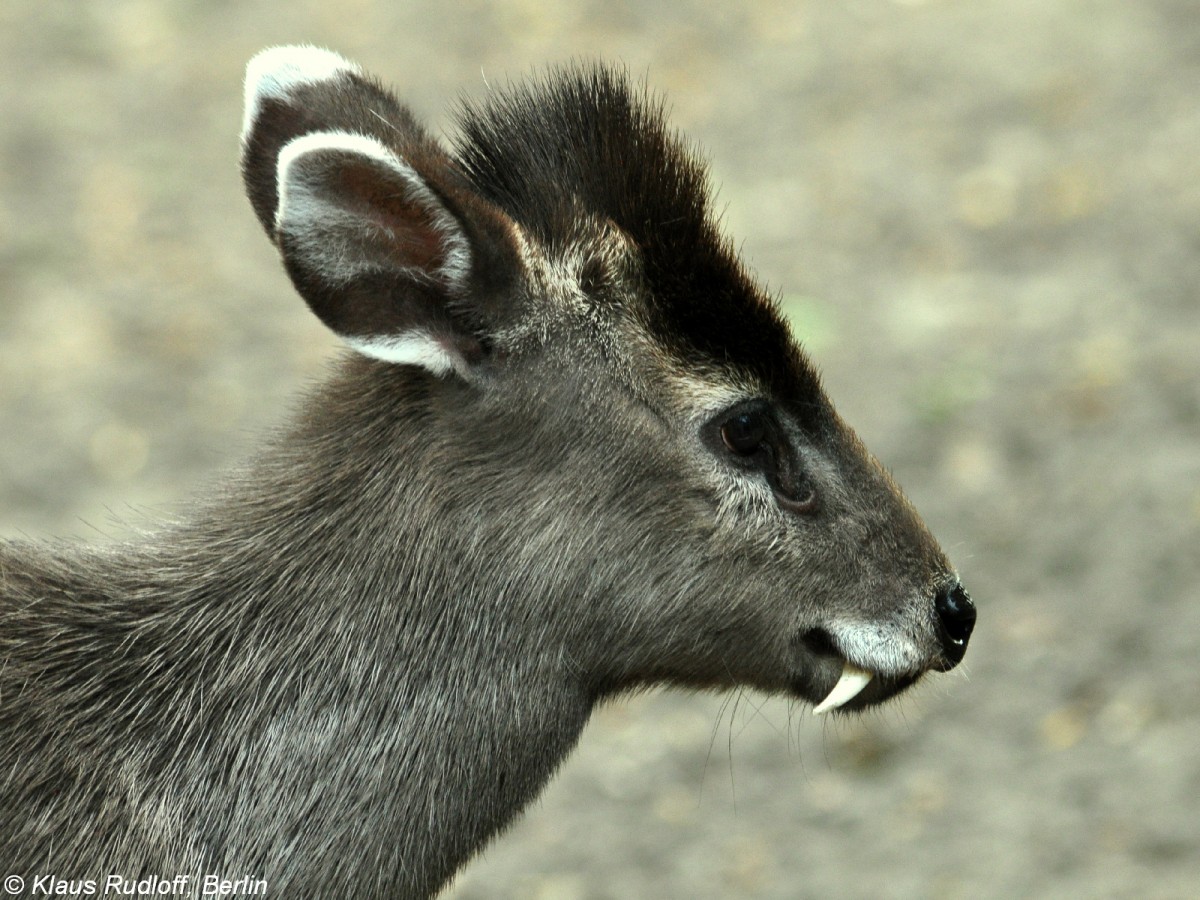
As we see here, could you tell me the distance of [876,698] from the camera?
410cm

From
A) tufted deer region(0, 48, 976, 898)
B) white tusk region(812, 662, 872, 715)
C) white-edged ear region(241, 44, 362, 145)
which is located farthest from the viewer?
white tusk region(812, 662, 872, 715)

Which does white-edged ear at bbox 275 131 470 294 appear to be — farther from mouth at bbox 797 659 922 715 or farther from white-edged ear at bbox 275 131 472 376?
mouth at bbox 797 659 922 715

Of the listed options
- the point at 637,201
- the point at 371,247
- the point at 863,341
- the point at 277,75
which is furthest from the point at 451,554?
the point at 863,341

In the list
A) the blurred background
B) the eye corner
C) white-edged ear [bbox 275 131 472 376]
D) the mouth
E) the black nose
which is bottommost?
the blurred background

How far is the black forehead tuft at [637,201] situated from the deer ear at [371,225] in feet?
0.62

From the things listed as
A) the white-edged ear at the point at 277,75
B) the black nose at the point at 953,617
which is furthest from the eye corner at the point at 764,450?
the white-edged ear at the point at 277,75

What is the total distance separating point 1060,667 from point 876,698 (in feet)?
10.9

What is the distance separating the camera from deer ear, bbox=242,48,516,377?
11.4 ft

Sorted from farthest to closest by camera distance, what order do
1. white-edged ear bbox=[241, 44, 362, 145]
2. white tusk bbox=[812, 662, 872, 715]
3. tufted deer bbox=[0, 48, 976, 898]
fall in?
1. white tusk bbox=[812, 662, 872, 715]
2. white-edged ear bbox=[241, 44, 362, 145]
3. tufted deer bbox=[0, 48, 976, 898]

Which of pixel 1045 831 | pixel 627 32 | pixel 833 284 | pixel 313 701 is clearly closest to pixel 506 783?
pixel 313 701

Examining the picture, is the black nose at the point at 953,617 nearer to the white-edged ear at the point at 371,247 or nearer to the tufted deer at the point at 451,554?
the tufted deer at the point at 451,554

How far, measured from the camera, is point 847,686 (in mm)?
3992

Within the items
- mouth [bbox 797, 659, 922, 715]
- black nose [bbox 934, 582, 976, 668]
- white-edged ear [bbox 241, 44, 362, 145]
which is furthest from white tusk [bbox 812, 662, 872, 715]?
white-edged ear [bbox 241, 44, 362, 145]

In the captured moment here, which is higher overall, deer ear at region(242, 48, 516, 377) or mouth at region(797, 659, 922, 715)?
deer ear at region(242, 48, 516, 377)
